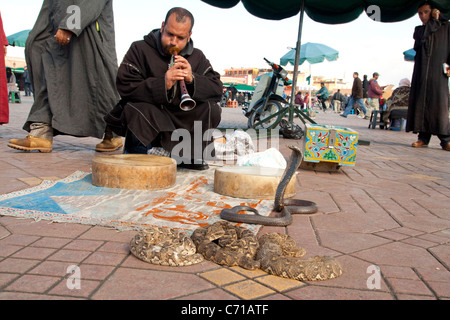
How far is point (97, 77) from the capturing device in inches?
160

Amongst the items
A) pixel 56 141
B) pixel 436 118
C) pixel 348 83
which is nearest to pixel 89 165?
pixel 56 141

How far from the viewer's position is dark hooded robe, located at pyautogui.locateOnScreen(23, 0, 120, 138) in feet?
12.9

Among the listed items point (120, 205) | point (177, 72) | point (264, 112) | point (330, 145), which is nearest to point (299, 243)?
point (120, 205)

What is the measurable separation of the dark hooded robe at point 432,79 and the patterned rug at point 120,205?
4639 millimetres

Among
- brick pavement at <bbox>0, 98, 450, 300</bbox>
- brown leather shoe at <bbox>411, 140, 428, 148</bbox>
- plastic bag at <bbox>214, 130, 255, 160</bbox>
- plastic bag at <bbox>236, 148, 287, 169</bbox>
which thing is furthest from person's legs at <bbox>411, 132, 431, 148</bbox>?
plastic bag at <bbox>236, 148, 287, 169</bbox>

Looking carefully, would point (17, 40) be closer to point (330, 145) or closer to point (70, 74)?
point (70, 74)

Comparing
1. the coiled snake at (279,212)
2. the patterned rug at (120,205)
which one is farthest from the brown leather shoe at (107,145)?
the coiled snake at (279,212)

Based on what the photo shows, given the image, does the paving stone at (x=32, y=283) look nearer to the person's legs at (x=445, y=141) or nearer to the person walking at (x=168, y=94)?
the person walking at (x=168, y=94)

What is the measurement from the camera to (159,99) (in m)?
Result: 3.22

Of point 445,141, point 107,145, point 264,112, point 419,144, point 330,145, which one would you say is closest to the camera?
point 330,145

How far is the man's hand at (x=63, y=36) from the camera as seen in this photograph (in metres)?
3.74

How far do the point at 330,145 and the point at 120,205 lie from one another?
2.29 meters

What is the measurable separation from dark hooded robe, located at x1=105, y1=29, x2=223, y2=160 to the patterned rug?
0.58 meters

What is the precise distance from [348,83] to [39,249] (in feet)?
267
